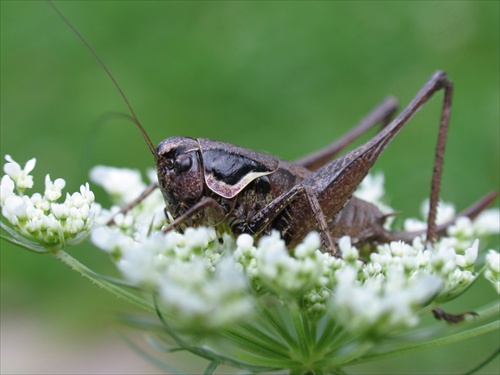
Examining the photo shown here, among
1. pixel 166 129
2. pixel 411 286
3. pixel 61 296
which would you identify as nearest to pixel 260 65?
pixel 166 129

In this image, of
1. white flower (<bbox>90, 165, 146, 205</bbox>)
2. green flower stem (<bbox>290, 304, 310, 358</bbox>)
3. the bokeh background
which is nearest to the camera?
green flower stem (<bbox>290, 304, 310, 358</bbox>)

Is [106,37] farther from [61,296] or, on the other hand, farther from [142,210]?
[142,210]

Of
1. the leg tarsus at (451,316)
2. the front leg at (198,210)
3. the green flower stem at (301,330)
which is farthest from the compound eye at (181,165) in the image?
the leg tarsus at (451,316)

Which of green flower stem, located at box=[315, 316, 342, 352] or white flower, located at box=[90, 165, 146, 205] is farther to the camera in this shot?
white flower, located at box=[90, 165, 146, 205]

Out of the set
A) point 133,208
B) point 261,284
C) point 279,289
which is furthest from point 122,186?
point 279,289

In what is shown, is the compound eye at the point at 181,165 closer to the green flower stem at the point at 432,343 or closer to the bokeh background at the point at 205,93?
the green flower stem at the point at 432,343

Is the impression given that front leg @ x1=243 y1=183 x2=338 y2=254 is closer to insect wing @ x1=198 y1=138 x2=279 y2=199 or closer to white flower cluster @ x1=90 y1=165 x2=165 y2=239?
insect wing @ x1=198 y1=138 x2=279 y2=199

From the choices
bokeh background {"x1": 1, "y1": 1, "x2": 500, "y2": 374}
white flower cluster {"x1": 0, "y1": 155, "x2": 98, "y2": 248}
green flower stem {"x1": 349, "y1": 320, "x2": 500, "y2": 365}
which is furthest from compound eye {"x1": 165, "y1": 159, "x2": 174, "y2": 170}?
bokeh background {"x1": 1, "y1": 1, "x2": 500, "y2": 374}
